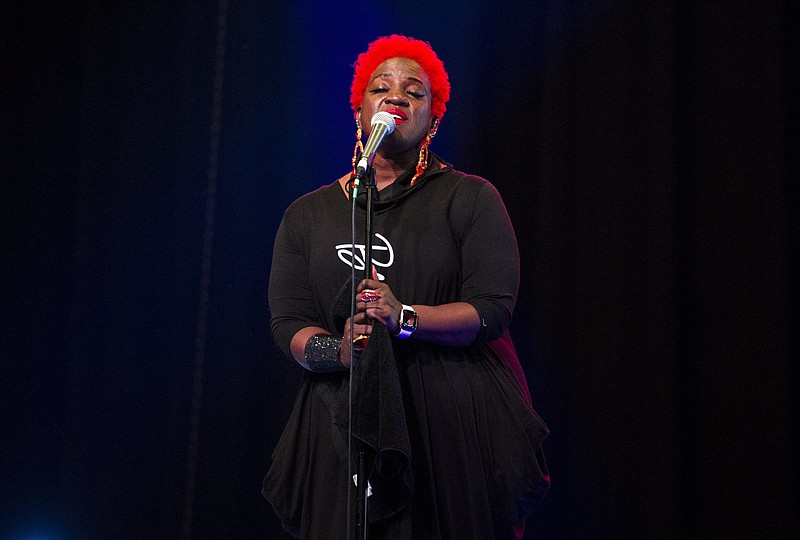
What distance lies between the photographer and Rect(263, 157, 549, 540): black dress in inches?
66.0

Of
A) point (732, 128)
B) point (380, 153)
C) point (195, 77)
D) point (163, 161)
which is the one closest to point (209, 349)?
point (163, 161)

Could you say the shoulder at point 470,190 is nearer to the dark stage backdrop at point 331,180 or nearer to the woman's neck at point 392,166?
the woman's neck at point 392,166

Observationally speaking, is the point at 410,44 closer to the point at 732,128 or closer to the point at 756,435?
the point at 732,128

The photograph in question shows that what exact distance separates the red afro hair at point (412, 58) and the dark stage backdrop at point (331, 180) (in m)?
0.68

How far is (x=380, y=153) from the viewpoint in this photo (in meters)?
2.04

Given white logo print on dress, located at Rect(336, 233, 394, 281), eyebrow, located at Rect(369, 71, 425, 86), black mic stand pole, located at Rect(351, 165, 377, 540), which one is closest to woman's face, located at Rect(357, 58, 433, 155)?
eyebrow, located at Rect(369, 71, 425, 86)

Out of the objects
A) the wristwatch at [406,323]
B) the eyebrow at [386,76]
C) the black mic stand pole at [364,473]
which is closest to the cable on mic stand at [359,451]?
the black mic stand pole at [364,473]

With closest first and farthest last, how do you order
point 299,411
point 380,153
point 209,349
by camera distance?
point 299,411
point 380,153
point 209,349

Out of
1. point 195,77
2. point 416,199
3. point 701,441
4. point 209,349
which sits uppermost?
point 195,77

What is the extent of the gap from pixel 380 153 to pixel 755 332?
119 centimetres

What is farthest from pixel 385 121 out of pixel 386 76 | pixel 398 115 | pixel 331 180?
pixel 331 180

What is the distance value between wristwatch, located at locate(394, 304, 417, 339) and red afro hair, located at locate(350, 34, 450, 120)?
0.64m

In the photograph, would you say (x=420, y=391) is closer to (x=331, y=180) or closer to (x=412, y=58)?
(x=412, y=58)

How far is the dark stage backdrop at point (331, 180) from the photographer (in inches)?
95.8
